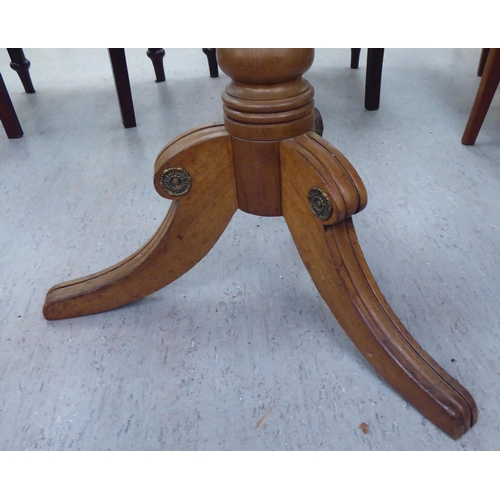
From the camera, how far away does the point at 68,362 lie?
0.86 metres

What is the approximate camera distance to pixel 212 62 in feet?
6.76

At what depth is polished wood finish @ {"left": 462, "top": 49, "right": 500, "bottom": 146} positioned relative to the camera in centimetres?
133

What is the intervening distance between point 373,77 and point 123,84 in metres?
0.79

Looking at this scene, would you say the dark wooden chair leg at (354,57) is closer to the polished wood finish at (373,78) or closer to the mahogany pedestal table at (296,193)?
the polished wood finish at (373,78)

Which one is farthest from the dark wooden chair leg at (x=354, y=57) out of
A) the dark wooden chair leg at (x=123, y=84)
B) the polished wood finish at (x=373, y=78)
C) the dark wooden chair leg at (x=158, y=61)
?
the dark wooden chair leg at (x=123, y=84)

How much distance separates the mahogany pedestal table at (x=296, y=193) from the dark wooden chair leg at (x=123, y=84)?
0.94 m

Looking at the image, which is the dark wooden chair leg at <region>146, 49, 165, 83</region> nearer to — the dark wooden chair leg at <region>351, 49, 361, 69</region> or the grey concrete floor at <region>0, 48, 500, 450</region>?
the grey concrete floor at <region>0, 48, 500, 450</region>

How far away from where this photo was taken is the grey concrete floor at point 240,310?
0.74 m

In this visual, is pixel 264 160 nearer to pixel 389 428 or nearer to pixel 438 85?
pixel 389 428

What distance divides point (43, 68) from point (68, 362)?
1.89 meters

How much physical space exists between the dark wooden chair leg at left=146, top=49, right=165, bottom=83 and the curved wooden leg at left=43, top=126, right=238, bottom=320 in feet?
4.32

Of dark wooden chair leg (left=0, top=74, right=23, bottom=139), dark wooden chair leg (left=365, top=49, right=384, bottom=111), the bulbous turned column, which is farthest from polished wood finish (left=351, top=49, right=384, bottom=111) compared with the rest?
dark wooden chair leg (left=0, top=74, right=23, bottom=139)

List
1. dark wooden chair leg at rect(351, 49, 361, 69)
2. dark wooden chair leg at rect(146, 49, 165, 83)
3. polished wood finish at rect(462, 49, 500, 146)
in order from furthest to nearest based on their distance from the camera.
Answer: dark wooden chair leg at rect(351, 49, 361, 69), dark wooden chair leg at rect(146, 49, 165, 83), polished wood finish at rect(462, 49, 500, 146)

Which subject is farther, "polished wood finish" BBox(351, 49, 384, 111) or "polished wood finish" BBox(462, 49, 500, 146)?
"polished wood finish" BBox(351, 49, 384, 111)
